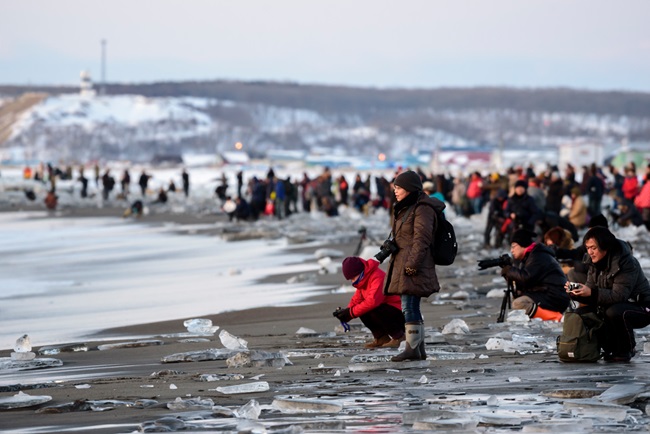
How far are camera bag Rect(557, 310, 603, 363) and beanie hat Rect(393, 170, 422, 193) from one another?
1.39 metres

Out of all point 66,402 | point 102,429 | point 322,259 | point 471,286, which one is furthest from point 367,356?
point 322,259

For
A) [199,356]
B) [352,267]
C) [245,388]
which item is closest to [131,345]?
[199,356]

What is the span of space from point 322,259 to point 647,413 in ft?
46.2

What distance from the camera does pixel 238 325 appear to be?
12797 millimetres

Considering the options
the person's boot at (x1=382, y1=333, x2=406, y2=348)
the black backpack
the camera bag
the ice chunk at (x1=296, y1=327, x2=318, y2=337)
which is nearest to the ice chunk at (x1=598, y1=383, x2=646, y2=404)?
the camera bag

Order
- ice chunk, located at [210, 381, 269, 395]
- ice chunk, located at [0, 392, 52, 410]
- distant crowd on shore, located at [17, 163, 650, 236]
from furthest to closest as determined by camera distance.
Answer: distant crowd on shore, located at [17, 163, 650, 236] → ice chunk, located at [210, 381, 269, 395] → ice chunk, located at [0, 392, 52, 410]

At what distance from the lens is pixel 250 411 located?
6852 mm

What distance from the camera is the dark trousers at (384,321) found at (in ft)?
33.4

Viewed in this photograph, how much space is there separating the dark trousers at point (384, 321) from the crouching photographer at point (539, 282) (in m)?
1.52

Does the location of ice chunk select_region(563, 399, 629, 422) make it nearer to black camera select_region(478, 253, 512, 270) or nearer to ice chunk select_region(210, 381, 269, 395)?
ice chunk select_region(210, 381, 269, 395)

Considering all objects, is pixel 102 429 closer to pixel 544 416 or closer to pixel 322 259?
pixel 544 416

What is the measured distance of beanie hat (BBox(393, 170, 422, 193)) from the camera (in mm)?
8992

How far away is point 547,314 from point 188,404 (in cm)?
489

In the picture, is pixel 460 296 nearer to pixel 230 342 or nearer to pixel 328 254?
pixel 230 342
